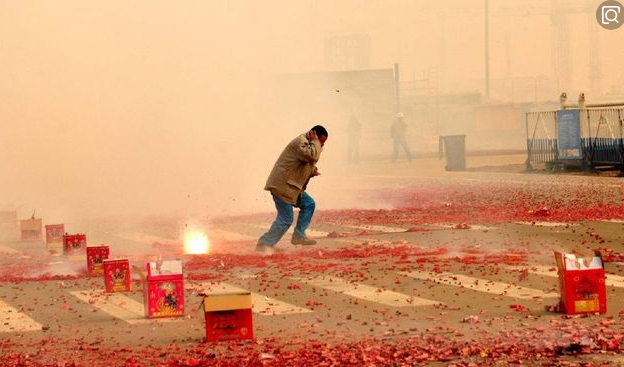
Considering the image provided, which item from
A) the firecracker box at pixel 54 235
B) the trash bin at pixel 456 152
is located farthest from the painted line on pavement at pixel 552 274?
the trash bin at pixel 456 152

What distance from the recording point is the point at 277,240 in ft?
57.8

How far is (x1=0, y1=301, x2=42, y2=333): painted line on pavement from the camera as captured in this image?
11.5 meters

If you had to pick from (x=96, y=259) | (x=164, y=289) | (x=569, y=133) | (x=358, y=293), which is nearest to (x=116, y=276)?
(x=96, y=259)

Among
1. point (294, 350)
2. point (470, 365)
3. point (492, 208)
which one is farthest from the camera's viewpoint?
point (492, 208)

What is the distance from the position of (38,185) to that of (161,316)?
69.1ft

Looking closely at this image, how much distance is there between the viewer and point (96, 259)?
15352mm

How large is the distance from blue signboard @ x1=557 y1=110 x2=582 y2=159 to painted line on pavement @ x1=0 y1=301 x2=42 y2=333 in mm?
23751

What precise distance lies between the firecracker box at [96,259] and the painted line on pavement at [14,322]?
2474 millimetres

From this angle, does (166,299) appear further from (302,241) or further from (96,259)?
(302,241)

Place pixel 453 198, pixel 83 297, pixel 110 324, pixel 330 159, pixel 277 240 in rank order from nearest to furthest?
pixel 110 324
pixel 83 297
pixel 277 240
pixel 453 198
pixel 330 159

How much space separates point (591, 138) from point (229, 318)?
2538 centimetres

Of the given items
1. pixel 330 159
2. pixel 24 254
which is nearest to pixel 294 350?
pixel 24 254

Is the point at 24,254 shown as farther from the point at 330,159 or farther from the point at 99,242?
the point at 330,159

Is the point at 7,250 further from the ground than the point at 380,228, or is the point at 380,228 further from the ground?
the point at 380,228
